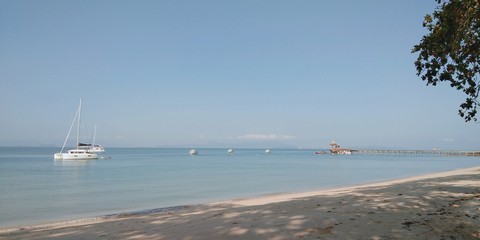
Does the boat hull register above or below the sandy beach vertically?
below

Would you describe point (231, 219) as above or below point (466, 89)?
below

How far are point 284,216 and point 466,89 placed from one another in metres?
5.33

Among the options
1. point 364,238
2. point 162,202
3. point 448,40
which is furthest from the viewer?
point 162,202

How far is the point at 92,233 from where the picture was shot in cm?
871

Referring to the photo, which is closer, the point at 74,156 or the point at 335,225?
the point at 335,225

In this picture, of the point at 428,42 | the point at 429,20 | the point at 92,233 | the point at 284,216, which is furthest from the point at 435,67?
the point at 92,233

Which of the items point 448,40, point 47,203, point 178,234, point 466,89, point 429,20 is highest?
point 429,20

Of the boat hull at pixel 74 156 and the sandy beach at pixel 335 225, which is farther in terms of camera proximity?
the boat hull at pixel 74 156

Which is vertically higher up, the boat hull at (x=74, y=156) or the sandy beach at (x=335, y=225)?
the sandy beach at (x=335, y=225)

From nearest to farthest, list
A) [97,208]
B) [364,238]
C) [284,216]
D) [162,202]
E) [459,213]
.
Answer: [364,238]
[459,213]
[284,216]
[97,208]
[162,202]

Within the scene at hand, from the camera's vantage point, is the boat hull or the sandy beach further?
the boat hull

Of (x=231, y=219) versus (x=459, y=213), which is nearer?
(x=459, y=213)

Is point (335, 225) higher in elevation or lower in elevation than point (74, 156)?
higher

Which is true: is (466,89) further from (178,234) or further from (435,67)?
(178,234)
